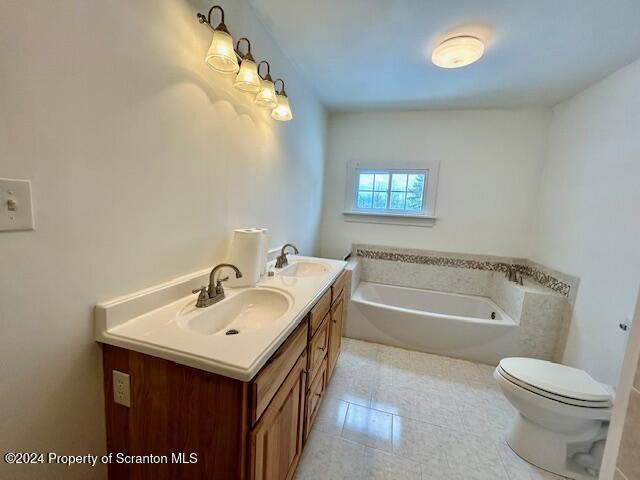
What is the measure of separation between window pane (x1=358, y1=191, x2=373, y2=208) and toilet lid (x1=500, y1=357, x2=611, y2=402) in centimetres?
202

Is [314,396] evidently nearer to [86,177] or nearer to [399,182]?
[86,177]

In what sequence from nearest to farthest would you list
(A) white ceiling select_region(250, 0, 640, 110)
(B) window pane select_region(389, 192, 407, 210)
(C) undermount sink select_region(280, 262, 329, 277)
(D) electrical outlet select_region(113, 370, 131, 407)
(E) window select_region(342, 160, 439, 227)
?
1. (D) electrical outlet select_region(113, 370, 131, 407)
2. (A) white ceiling select_region(250, 0, 640, 110)
3. (C) undermount sink select_region(280, 262, 329, 277)
4. (E) window select_region(342, 160, 439, 227)
5. (B) window pane select_region(389, 192, 407, 210)

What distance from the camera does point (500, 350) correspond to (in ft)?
7.32

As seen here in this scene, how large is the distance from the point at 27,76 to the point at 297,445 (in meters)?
1.56

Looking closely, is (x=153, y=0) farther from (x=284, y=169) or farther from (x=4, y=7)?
(x=284, y=169)

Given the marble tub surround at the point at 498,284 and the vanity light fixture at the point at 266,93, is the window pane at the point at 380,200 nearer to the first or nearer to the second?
the marble tub surround at the point at 498,284

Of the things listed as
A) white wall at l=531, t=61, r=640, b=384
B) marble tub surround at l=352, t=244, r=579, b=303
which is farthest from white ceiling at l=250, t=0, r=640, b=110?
marble tub surround at l=352, t=244, r=579, b=303

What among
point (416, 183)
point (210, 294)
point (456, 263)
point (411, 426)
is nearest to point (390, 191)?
point (416, 183)

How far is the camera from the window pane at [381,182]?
3.04 meters

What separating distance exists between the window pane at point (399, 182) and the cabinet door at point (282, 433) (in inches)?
92.7

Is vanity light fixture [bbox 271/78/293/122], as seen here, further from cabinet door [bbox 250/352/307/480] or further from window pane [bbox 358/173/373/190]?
window pane [bbox 358/173/373/190]

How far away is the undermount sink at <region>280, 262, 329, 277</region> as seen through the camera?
6.09 feet

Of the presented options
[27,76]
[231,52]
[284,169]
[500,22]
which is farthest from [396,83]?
[27,76]

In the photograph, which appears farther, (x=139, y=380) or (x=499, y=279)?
(x=499, y=279)
